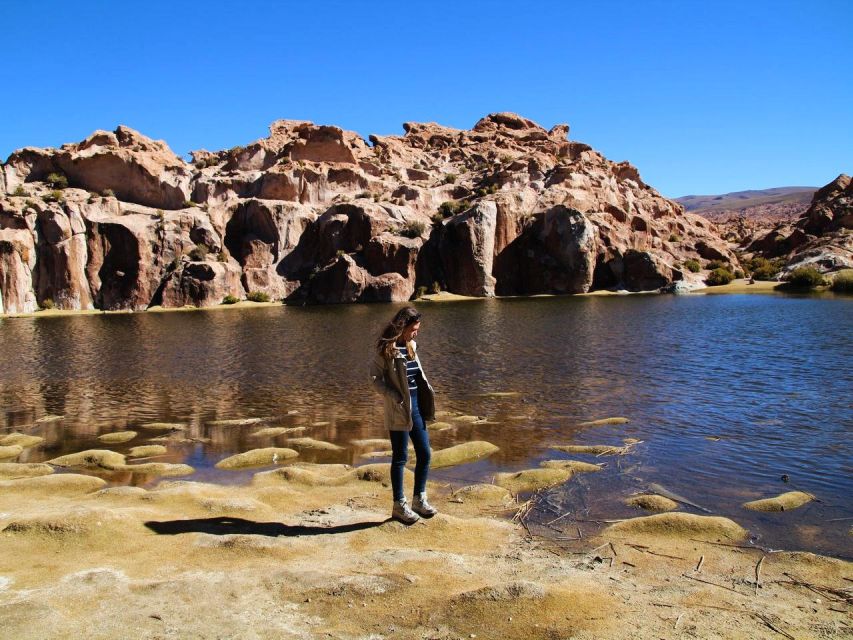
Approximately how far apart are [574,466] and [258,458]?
6.02 metres

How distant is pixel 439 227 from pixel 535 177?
17.8 m

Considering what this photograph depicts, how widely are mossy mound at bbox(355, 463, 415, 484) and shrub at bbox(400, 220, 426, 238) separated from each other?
6285 cm

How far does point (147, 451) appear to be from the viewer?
13445mm

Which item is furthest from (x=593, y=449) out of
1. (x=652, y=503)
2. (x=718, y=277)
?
(x=718, y=277)

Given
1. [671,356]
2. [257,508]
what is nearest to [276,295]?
[671,356]

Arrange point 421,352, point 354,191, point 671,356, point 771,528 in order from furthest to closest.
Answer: point 354,191 → point 421,352 → point 671,356 → point 771,528

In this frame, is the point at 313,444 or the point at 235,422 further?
the point at 235,422

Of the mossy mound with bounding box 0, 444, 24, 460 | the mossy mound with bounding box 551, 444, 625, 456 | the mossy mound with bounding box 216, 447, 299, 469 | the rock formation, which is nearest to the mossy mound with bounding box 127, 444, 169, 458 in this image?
the mossy mound with bounding box 216, 447, 299, 469

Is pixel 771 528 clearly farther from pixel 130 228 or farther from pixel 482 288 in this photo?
pixel 130 228

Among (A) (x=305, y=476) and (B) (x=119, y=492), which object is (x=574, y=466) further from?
(B) (x=119, y=492)

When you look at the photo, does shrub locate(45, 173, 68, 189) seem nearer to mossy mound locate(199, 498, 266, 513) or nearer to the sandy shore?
the sandy shore

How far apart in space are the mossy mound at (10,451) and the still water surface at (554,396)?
0.41m

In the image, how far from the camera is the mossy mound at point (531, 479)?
33.0 ft

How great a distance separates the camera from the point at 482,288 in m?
71.9
